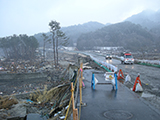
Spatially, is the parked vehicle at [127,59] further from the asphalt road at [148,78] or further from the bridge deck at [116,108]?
the bridge deck at [116,108]

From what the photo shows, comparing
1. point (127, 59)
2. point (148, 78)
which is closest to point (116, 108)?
point (148, 78)

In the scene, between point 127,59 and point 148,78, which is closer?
point 148,78

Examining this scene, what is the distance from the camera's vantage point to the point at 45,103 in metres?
12.9

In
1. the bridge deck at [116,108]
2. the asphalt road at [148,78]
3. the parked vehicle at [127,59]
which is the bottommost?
the asphalt road at [148,78]

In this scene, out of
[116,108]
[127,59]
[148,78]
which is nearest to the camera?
[116,108]

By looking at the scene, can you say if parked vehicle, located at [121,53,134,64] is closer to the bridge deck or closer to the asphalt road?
the asphalt road

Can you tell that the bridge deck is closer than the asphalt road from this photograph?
Yes

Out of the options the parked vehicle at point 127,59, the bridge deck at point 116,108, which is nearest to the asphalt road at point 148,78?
the bridge deck at point 116,108

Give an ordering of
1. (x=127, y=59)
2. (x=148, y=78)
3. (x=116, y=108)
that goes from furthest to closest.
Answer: (x=127, y=59)
(x=148, y=78)
(x=116, y=108)

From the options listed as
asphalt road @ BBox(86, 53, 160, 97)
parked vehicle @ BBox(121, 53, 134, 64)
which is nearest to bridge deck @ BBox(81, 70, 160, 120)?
asphalt road @ BBox(86, 53, 160, 97)

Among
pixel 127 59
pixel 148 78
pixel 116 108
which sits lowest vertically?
pixel 148 78

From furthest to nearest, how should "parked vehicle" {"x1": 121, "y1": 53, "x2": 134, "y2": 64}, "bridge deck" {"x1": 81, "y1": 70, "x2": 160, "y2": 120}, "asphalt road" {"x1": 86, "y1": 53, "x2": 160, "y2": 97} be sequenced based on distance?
"parked vehicle" {"x1": 121, "y1": 53, "x2": 134, "y2": 64} < "asphalt road" {"x1": 86, "y1": 53, "x2": 160, "y2": 97} < "bridge deck" {"x1": 81, "y1": 70, "x2": 160, "y2": 120}

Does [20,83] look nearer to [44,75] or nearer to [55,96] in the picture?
[44,75]

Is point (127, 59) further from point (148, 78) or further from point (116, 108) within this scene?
point (116, 108)
